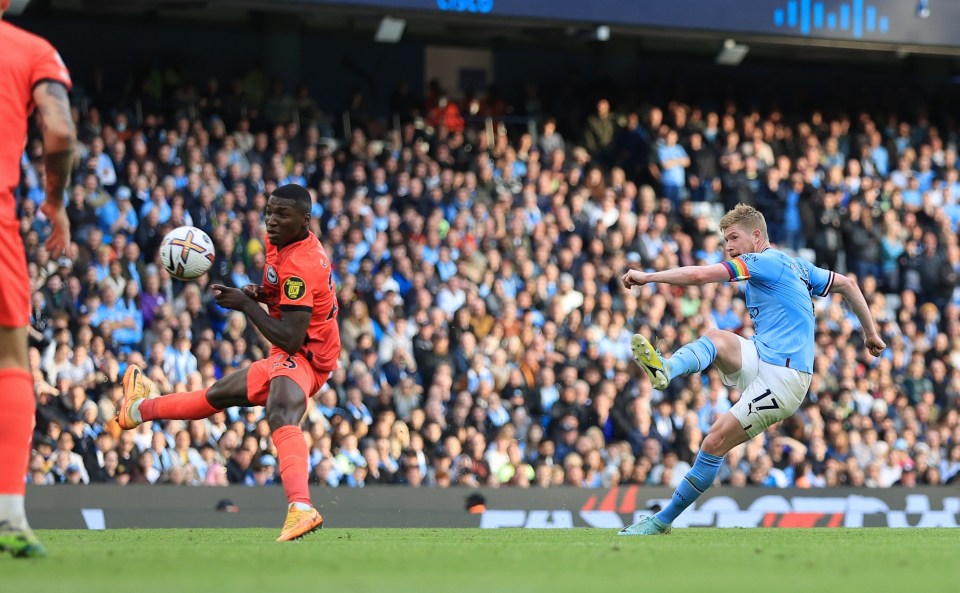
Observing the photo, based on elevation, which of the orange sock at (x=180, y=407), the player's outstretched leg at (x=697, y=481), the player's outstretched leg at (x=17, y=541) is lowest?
the player's outstretched leg at (x=697, y=481)

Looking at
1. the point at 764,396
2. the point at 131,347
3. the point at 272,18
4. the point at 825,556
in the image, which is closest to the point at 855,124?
the point at 272,18

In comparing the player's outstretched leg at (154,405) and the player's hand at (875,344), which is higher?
the player's hand at (875,344)

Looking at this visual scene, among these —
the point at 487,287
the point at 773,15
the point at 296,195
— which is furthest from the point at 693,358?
the point at 773,15

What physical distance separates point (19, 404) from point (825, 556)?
4.13 metres

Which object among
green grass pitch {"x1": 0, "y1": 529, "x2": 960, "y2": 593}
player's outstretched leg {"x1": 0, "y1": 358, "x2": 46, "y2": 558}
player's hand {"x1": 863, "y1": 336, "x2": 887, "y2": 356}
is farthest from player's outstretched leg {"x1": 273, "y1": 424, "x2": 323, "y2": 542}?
player's hand {"x1": 863, "y1": 336, "x2": 887, "y2": 356}

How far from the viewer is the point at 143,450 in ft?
49.6

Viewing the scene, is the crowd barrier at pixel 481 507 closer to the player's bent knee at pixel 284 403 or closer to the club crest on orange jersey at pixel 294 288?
the player's bent knee at pixel 284 403

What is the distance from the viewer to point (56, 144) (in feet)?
21.9

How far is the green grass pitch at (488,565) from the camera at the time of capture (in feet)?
18.4

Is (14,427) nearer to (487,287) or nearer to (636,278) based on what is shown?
(636,278)

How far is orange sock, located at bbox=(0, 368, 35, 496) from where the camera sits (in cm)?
658

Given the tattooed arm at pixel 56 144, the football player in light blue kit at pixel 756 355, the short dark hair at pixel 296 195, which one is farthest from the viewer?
the football player in light blue kit at pixel 756 355

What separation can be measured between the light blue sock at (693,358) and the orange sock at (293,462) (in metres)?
2.51

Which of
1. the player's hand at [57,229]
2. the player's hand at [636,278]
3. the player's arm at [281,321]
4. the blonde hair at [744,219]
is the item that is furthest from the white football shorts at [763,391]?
the player's hand at [57,229]
